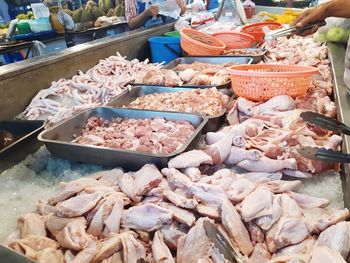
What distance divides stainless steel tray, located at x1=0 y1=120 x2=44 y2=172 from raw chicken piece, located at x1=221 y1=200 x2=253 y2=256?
1289mm

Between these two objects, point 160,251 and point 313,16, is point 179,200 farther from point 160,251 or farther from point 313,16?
point 313,16

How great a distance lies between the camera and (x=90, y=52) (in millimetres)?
3330

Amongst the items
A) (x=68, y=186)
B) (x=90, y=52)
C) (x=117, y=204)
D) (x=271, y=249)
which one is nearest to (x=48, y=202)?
(x=68, y=186)

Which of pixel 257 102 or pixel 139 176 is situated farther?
pixel 257 102

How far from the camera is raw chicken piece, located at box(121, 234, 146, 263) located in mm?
1117

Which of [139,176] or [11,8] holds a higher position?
[11,8]

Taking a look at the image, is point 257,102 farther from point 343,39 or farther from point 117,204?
point 343,39

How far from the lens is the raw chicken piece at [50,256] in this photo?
112 centimetres

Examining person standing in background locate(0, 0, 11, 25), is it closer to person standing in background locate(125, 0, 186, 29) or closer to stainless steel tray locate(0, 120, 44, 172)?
person standing in background locate(125, 0, 186, 29)

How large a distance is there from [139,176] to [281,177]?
2.30 feet

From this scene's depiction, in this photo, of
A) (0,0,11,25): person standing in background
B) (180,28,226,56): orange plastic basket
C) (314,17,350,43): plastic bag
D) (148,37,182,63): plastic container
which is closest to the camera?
(314,17,350,43): plastic bag

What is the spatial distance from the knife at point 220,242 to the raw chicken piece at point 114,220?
1.20ft

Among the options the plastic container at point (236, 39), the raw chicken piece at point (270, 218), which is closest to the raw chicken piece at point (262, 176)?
the raw chicken piece at point (270, 218)

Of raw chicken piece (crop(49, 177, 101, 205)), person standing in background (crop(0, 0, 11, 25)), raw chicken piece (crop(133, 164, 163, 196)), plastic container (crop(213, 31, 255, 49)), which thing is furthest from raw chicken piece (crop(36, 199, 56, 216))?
person standing in background (crop(0, 0, 11, 25))
